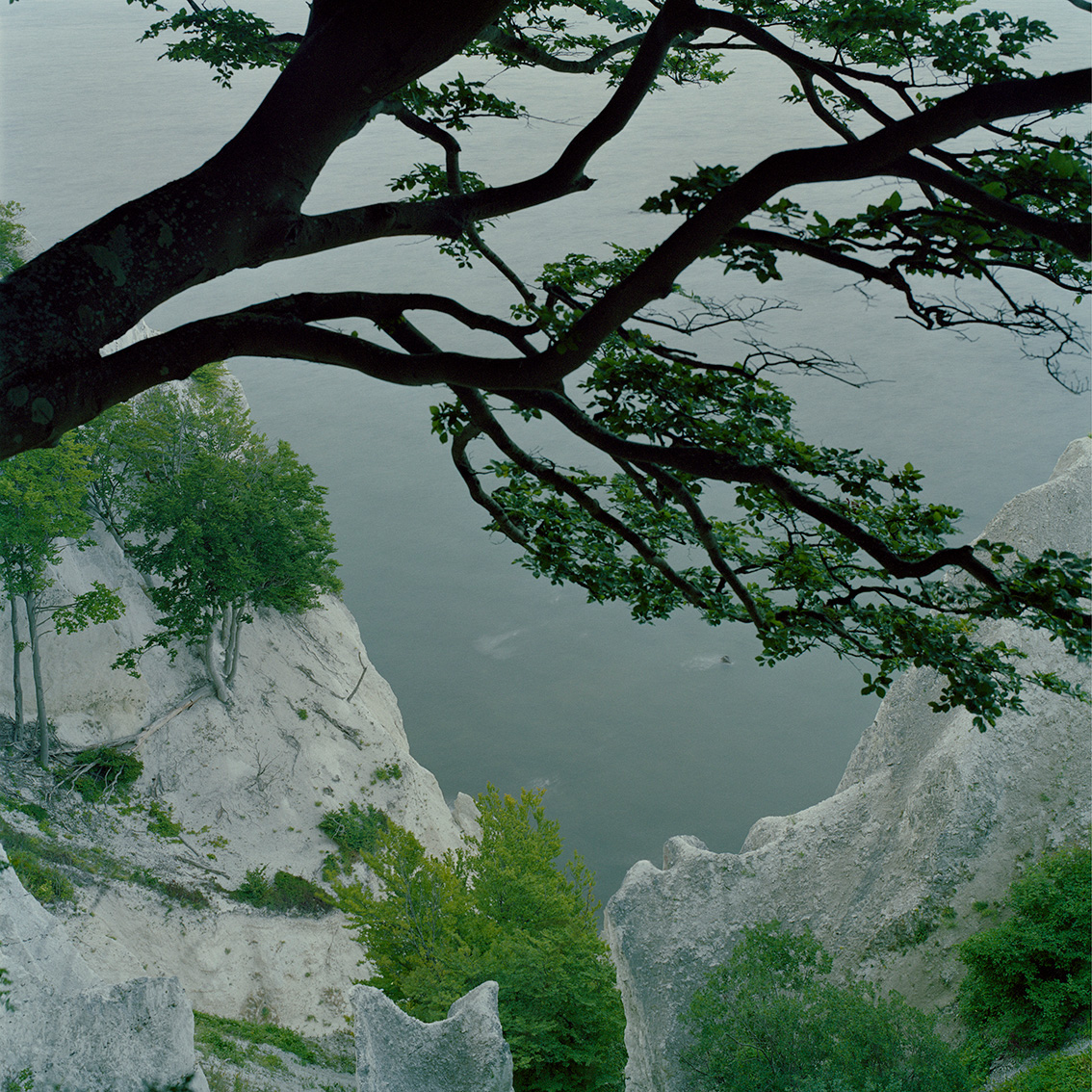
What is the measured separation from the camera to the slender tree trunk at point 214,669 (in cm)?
1677

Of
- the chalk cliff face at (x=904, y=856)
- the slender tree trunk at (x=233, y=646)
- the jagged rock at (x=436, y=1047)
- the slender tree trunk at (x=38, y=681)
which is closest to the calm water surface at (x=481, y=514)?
the slender tree trunk at (x=233, y=646)

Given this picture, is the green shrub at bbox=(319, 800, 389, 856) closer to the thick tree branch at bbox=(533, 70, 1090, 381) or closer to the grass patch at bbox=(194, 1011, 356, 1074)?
the grass patch at bbox=(194, 1011, 356, 1074)

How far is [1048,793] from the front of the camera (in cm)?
1062

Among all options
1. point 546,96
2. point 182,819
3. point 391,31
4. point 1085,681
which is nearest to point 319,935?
point 182,819

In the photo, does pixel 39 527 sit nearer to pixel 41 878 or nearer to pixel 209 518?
pixel 209 518

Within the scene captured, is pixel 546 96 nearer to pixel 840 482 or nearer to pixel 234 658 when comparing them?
pixel 234 658

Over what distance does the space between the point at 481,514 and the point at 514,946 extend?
15.7 metres

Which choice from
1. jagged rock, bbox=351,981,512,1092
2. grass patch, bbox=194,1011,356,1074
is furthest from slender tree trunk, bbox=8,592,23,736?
jagged rock, bbox=351,981,512,1092

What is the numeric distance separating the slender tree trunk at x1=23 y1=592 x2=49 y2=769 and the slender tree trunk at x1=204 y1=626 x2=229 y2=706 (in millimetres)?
2710

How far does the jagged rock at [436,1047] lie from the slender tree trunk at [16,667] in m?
8.51

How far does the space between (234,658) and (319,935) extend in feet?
17.7

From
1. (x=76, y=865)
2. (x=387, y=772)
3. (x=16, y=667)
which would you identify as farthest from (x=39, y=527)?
(x=387, y=772)

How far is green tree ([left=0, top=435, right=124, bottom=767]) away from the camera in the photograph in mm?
12570

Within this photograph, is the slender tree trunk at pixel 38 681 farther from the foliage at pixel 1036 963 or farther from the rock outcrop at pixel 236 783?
the foliage at pixel 1036 963
